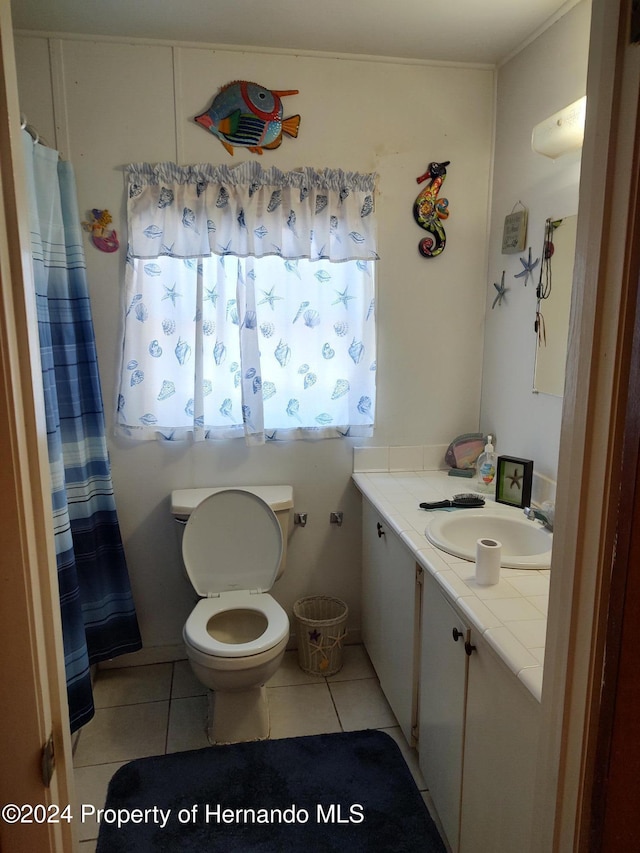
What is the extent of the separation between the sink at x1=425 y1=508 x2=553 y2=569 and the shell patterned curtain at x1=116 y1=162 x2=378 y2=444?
2.40ft

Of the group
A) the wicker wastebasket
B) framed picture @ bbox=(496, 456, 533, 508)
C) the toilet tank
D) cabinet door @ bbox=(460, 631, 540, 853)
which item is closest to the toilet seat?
the toilet tank

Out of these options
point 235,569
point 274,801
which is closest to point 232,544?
point 235,569

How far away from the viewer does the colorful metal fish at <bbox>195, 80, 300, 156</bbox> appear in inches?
90.0

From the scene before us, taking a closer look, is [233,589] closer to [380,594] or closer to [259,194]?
[380,594]

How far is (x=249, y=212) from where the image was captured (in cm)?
235

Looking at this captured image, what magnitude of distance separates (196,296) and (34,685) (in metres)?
1.83

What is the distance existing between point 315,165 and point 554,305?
110 centimetres

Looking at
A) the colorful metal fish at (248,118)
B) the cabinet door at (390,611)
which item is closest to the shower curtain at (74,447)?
the colorful metal fish at (248,118)

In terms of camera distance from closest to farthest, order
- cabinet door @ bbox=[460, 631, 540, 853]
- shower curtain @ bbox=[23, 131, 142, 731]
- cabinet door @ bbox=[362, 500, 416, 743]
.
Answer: cabinet door @ bbox=[460, 631, 540, 853] → shower curtain @ bbox=[23, 131, 142, 731] → cabinet door @ bbox=[362, 500, 416, 743]

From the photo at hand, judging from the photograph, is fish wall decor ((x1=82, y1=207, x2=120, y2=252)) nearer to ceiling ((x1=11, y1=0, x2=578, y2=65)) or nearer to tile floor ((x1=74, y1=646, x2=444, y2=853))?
ceiling ((x1=11, y1=0, x2=578, y2=65))

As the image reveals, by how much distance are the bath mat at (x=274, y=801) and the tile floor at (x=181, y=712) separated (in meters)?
0.06

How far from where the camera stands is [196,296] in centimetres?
237

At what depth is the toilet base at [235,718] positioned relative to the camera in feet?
7.13

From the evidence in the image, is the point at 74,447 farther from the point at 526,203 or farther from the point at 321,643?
the point at 526,203
